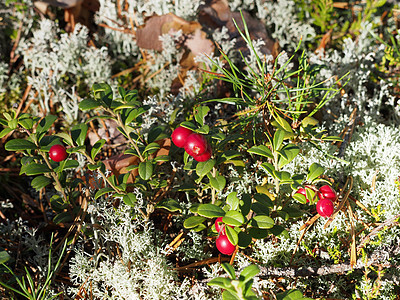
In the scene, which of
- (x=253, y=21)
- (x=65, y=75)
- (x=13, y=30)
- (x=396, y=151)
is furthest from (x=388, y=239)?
(x=13, y=30)

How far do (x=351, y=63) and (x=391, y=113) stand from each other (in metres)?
0.60

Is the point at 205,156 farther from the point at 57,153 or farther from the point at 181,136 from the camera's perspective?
the point at 57,153

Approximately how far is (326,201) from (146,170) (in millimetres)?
1042

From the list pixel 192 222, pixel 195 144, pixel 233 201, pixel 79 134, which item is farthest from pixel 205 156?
pixel 79 134

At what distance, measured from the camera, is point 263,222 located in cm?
→ 202

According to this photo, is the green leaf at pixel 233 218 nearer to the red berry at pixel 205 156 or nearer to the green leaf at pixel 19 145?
the red berry at pixel 205 156

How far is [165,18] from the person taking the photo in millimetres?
3844

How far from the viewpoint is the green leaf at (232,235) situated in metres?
1.90

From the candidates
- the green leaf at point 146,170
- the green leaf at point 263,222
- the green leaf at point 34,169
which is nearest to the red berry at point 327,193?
the green leaf at point 263,222

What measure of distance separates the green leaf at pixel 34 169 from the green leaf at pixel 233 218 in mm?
1141

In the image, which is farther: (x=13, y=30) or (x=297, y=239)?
(x=13, y=30)

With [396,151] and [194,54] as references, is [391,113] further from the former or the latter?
[194,54]

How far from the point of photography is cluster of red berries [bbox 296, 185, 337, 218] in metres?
2.05

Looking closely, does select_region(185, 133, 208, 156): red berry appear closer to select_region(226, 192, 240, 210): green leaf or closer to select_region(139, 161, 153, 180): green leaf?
select_region(226, 192, 240, 210): green leaf
